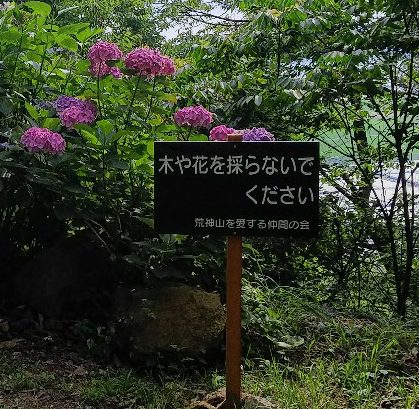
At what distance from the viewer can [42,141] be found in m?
2.73

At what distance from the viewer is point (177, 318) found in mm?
2902

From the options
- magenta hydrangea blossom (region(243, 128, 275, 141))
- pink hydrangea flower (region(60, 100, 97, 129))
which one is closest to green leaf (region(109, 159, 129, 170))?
pink hydrangea flower (region(60, 100, 97, 129))

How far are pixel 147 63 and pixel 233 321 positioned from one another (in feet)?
4.65

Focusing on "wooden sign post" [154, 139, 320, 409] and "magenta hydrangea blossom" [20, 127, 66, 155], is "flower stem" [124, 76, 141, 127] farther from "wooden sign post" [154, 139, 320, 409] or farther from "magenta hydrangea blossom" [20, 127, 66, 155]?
"wooden sign post" [154, 139, 320, 409]

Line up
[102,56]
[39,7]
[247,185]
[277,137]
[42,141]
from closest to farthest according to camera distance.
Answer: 1. [247,185]
2. [42,141]
3. [102,56]
4. [39,7]
5. [277,137]

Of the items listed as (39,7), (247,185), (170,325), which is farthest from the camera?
(39,7)

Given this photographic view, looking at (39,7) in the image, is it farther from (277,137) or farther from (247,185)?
(277,137)

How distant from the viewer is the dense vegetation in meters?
2.93

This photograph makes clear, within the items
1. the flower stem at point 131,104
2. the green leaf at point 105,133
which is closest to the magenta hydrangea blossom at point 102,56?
the flower stem at point 131,104

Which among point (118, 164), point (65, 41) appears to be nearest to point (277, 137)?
point (65, 41)

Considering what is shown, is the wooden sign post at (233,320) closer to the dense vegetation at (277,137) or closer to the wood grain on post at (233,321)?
the wood grain on post at (233,321)

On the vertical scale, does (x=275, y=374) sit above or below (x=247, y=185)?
below

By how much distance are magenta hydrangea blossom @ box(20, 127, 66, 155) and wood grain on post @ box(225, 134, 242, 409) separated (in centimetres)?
103

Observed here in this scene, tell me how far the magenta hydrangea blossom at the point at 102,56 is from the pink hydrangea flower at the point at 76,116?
216 millimetres
